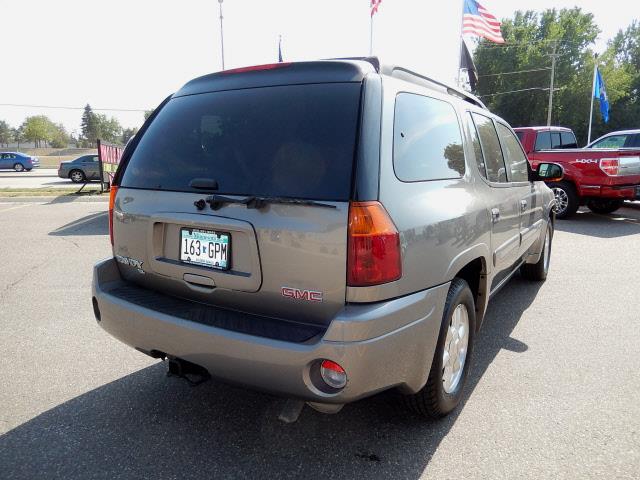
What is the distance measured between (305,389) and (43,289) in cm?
416

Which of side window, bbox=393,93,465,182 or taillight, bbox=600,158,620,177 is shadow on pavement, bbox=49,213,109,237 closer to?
side window, bbox=393,93,465,182

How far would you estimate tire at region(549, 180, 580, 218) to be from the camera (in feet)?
32.0

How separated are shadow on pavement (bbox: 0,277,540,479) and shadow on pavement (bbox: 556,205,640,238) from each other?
7027 millimetres

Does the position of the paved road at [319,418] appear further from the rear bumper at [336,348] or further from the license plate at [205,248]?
the license plate at [205,248]

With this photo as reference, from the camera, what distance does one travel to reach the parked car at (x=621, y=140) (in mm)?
11422

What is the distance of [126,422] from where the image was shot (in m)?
2.56

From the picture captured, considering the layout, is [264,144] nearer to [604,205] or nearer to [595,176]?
[595,176]

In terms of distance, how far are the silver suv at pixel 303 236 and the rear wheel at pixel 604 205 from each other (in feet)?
31.7

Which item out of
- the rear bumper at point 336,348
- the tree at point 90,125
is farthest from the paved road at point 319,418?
the tree at point 90,125

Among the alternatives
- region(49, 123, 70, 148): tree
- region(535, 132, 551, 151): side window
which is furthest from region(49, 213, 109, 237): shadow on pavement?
region(49, 123, 70, 148): tree

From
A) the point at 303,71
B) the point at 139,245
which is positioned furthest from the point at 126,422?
the point at 303,71

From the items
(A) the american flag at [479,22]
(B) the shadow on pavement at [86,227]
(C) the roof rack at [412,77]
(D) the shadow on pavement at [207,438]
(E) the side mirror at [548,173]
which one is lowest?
(D) the shadow on pavement at [207,438]

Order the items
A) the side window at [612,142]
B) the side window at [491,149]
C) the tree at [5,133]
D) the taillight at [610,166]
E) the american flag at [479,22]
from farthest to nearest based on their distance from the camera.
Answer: the tree at [5,133] → the american flag at [479,22] → the side window at [612,142] → the taillight at [610,166] → the side window at [491,149]

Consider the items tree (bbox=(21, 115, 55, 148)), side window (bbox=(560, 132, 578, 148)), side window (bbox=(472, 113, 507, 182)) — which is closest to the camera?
side window (bbox=(472, 113, 507, 182))
